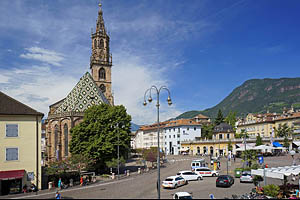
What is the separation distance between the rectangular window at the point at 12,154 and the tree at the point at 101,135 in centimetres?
1220

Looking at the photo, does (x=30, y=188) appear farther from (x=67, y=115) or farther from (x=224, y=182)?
(x=67, y=115)

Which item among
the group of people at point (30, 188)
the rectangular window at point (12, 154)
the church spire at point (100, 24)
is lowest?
the group of people at point (30, 188)

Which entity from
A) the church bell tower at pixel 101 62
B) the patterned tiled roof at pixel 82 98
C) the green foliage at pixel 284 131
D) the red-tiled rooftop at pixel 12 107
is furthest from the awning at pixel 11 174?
the green foliage at pixel 284 131

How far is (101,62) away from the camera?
88500 millimetres

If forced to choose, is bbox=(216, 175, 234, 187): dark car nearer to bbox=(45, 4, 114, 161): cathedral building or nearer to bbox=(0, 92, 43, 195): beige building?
bbox=(0, 92, 43, 195): beige building

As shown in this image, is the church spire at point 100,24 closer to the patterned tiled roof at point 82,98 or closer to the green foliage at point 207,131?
the patterned tiled roof at point 82,98

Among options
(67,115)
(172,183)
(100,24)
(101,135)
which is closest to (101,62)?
(100,24)

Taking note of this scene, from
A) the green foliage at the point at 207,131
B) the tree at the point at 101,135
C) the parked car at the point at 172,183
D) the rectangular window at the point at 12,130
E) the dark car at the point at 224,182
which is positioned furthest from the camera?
the green foliage at the point at 207,131

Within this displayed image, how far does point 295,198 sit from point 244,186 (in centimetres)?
794

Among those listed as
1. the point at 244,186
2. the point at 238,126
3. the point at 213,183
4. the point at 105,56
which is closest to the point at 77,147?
the point at 213,183

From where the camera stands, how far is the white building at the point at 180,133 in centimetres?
9394

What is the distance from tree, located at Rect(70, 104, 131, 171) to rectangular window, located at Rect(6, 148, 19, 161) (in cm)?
1220

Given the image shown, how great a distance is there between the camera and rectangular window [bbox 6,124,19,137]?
3186 cm

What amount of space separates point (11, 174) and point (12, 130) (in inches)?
200
